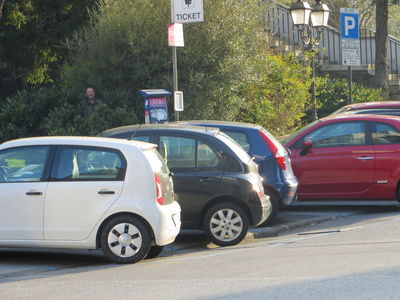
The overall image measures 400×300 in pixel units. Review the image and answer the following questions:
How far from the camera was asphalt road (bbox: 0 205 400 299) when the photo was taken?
8070 millimetres

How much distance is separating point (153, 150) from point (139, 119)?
27.9ft

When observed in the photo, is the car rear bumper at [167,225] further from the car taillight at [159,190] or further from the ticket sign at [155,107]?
the ticket sign at [155,107]

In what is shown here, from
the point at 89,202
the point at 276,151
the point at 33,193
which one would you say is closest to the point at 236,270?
the point at 89,202

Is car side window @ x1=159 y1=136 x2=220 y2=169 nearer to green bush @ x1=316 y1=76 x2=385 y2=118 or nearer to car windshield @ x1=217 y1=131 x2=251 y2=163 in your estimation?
car windshield @ x1=217 y1=131 x2=251 y2=163

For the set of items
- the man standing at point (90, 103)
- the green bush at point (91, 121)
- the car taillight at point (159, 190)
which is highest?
the man standing at point (90, 103)

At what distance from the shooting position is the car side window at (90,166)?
10203mm

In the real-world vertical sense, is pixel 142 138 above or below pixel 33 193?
above

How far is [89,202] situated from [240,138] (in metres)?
3.56

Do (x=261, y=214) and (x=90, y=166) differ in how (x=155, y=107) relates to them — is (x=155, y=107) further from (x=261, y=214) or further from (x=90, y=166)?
(x=90, y=166)

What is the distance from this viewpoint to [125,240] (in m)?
10.2

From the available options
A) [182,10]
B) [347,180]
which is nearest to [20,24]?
[182,10]

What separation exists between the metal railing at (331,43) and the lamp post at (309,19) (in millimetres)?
4645

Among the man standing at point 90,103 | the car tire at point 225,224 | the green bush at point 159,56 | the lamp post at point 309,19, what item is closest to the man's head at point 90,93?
the man standing at point 90,103

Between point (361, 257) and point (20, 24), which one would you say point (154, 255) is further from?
point (20, 24)
